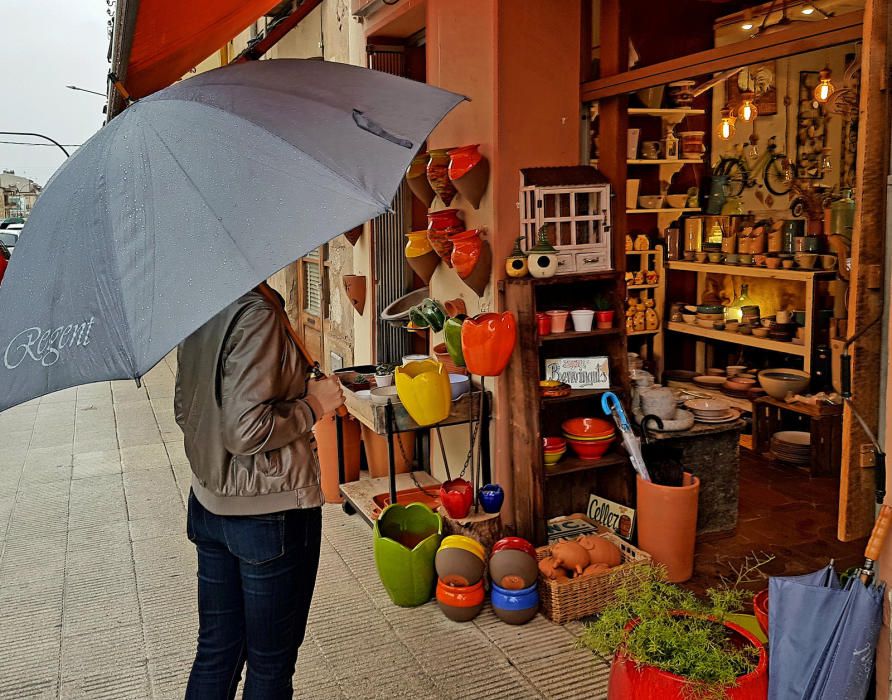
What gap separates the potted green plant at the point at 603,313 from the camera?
163 inches

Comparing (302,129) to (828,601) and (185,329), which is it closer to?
(185,329)

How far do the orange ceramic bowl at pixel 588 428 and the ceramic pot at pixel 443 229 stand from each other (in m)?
1.07

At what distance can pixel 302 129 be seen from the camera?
200 centimetres

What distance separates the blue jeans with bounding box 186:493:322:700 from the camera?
2.20 metres

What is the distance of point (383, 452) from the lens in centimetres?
513

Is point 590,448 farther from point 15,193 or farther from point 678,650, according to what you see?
point 15,193

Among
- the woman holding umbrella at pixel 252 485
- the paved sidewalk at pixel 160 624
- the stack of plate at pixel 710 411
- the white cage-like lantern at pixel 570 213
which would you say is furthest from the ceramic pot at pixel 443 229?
the woman holding umbrella at pixel 252 485

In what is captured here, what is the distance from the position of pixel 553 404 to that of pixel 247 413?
7.82 feet

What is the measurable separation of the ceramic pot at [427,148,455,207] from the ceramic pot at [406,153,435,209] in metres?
0.21

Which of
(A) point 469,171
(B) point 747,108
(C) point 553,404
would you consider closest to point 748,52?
(A) point 469,171

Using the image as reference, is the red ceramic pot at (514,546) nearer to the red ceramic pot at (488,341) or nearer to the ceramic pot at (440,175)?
the red ceramic pot at (488,341)

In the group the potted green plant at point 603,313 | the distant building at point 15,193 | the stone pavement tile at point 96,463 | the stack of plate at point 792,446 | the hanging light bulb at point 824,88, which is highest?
the distant building at point 15,193

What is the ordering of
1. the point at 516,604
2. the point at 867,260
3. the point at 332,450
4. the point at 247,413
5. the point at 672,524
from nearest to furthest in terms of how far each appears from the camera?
1. the point at 247,413
2. the point at 867,260
3. the point at 516,604
4. the point at 672,524
5. the point at 332,450

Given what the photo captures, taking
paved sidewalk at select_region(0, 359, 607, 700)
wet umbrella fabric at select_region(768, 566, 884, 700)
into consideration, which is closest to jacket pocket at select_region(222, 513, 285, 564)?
paved sidewalk at select_region(0, 359, 607, 700)
